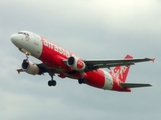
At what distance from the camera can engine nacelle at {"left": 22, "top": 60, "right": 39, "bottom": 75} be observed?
3602 inches

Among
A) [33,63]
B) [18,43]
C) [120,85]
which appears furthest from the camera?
[120,85]

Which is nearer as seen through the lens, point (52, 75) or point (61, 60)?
point (61, 60)

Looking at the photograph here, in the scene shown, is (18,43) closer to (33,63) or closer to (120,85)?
(33,63)

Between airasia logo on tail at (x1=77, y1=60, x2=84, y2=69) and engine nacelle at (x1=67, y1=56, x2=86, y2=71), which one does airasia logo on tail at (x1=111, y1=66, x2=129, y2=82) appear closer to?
airasia logo on tail at (x1=77, y1=60, x2=84, y2=69)

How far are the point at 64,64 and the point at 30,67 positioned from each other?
609 centimetres

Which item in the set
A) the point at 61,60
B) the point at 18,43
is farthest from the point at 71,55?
the point at 18,43

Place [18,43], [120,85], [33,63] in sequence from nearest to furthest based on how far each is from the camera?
1. [18,43]
2. [33,63]
3. [120,85]

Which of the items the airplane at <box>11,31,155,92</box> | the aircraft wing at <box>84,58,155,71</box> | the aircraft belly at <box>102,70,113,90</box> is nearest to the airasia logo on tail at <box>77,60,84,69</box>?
the airplane at <box>11,31,155,92</box>

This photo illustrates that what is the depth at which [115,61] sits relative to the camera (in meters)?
89.4

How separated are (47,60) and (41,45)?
7.08 ft

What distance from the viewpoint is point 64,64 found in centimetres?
8838

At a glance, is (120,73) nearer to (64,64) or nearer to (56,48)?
(64,64)

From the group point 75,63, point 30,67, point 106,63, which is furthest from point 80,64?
point 30,67

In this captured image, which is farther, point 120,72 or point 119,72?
point 120,72
